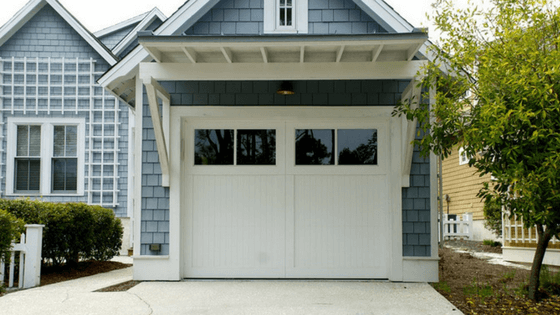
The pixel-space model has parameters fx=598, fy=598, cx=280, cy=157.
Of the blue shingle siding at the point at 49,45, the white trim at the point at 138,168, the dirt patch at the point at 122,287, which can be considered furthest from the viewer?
the blue shingle siding at the point at 49,45

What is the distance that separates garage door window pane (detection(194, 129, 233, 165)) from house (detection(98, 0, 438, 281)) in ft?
0.05

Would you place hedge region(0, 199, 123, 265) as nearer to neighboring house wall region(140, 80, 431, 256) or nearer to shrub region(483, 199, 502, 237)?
neighboring house wall region(140, 80, 431, 256)

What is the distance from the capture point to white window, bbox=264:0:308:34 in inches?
319

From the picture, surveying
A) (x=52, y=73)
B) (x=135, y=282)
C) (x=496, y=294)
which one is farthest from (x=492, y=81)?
(x=52, y=73)

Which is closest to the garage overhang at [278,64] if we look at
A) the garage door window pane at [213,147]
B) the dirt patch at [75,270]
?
the garage door window pane at [213,147]

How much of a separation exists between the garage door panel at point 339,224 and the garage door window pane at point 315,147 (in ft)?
0.74

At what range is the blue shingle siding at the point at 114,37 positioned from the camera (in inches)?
601

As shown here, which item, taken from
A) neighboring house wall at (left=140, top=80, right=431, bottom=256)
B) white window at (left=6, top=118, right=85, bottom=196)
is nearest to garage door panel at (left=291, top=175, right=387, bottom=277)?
neighboring house wall at (left=140, top=80, right=431, bottom=256)

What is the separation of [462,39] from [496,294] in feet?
9.39

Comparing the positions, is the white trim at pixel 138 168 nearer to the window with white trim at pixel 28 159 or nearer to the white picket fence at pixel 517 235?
the window with white trim at pixel 28 159

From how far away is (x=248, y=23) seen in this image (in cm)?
810

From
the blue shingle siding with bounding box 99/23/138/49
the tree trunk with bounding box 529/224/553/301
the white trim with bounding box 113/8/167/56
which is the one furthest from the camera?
the blue shingle siding with bounding box 99/23/138/49

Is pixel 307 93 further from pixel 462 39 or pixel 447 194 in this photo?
pixel 447 194

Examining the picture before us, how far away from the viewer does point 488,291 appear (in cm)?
676
